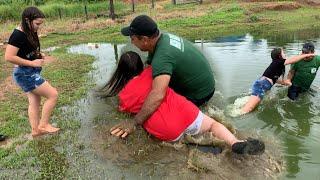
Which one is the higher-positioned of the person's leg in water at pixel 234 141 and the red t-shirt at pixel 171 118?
the red t-shirt at pixel 171 118

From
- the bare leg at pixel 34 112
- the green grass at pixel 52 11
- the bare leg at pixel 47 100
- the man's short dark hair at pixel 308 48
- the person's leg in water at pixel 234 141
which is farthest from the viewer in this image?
the green grass at pixel 52 11

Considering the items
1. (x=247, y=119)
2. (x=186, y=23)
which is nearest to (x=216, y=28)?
(x=186, y=23)

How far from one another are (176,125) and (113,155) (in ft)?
2.87

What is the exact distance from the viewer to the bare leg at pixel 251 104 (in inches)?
273

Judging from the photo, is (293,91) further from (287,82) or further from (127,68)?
(127,68)

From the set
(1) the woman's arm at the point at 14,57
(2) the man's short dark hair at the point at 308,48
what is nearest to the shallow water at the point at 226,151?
(2) the man's short dark hair at the point at 308,48

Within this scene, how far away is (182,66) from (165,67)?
442 millimetres

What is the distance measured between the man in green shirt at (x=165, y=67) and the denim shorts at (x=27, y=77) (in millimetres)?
1291

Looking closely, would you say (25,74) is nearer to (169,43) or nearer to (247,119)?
(169,43)

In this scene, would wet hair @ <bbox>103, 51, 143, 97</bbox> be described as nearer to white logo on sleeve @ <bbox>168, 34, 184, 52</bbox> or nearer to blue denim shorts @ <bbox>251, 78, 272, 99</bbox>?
white logo on sleeve @ <bbox>168, 34, 184, 52</bbox>

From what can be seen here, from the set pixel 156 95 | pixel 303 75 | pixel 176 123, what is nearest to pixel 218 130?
pixel 176 123

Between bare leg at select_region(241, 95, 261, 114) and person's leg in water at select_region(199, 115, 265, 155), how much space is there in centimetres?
193

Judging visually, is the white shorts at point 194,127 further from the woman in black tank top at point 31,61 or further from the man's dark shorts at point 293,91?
the man's dark shorts at point 293,91

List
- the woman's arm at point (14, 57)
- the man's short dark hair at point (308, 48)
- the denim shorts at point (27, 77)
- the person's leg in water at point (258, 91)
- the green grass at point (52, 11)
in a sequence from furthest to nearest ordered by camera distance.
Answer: the green grass at point (52, 11) → the man's short dark hair at point (308, 48) → the person's leg in water at point (258, 91) → the denim shorts at point (27, 77) → the woman's arm at point (14, 57)
